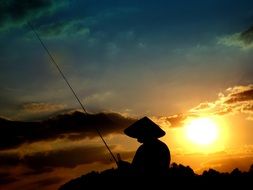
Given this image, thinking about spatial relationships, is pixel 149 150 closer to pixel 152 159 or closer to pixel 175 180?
pixel 152 159

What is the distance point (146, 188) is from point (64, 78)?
5.86 metres

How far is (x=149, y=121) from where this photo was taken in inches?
460

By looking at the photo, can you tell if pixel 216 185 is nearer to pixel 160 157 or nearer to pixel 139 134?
pixel 160 157

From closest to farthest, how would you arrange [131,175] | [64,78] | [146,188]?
[146,188] → [131,175] → [64,78]

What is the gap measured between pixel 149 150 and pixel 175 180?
1.31m

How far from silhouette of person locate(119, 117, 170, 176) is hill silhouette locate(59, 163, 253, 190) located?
1.18 ft


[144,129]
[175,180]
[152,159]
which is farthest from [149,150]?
[175,180]

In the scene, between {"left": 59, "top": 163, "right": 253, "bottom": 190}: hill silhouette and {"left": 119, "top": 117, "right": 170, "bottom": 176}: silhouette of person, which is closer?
{"left": 59, "top": 163, "right": 253, "bottom": 190}: hill silhouette

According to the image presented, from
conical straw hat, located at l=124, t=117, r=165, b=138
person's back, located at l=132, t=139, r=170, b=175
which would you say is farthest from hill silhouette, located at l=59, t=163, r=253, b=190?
conical straw hat, located at l=124, t=117, r=165, b=138

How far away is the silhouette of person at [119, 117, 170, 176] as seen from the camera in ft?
36.6

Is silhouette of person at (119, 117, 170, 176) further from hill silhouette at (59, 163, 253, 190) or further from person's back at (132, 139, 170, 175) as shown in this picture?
hill silhouette at (59, 163, 253, 190)

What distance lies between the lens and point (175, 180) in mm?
10391

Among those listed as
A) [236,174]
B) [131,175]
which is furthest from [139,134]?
[236,174]

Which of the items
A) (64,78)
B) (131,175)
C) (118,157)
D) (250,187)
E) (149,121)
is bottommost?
(250,187)
